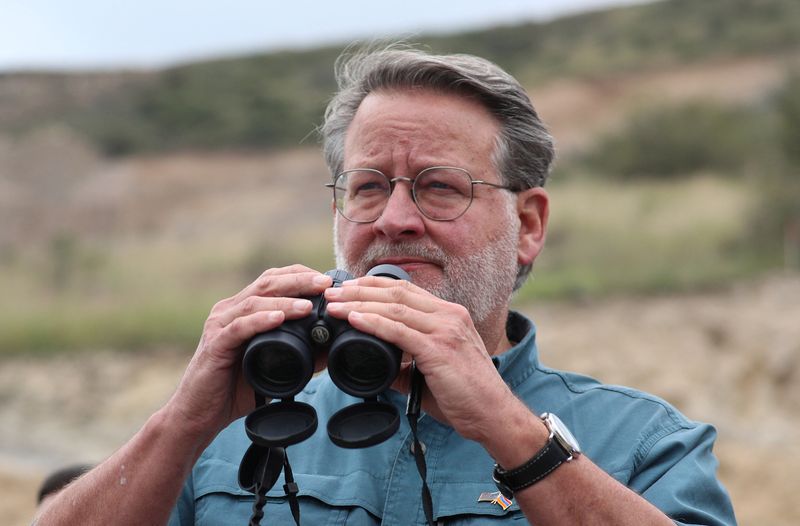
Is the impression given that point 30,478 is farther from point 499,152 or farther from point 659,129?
point 659,129

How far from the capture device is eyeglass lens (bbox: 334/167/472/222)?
315 centimetres

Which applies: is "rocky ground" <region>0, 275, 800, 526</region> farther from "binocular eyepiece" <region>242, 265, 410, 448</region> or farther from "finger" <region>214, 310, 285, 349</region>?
"finger" <region>214, 310, 285, 349</region>

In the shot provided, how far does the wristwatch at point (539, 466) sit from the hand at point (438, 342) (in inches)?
4.4

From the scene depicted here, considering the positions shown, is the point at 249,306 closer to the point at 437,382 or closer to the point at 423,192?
the point at 437,382

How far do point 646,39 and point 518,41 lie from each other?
23.7ft

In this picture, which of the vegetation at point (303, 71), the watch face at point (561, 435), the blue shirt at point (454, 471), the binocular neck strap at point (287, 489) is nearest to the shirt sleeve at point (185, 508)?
the blue shirt at point (454, 471)

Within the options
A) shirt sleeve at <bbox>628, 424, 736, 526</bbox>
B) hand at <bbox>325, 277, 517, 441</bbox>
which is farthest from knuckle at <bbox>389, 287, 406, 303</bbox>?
shirt sleeve at <bbox>628, 424, 736, 526</bbox>

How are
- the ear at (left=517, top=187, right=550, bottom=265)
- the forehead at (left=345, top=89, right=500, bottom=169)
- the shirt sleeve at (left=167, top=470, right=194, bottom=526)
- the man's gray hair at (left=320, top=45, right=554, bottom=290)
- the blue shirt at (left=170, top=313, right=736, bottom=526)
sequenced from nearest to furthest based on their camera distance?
the blue shirt at (left=170, top=313, right=736, bottom=526)
the shirt sleeve at (left=167, top=470, right=194, bottom=526)
the forehead at (left=345, top=89, right=500, bottom=169)
the man's gray hair at (left=320, top=45, right=554, bottom=290)
the ear at (left=517, top=187, right=550, bottom=265)

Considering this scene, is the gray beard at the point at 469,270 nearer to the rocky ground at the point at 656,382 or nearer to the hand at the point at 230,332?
the hand at the point at 230,332

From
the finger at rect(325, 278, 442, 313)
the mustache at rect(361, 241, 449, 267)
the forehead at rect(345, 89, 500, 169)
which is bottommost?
the mustache at rect(361, 241, 449, 267)

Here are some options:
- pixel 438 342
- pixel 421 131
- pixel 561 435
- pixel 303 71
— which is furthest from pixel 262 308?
pixel 303 71

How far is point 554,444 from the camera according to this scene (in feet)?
8.04

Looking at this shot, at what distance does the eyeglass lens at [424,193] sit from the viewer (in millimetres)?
3152

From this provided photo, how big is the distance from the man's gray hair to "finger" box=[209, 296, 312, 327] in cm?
108
